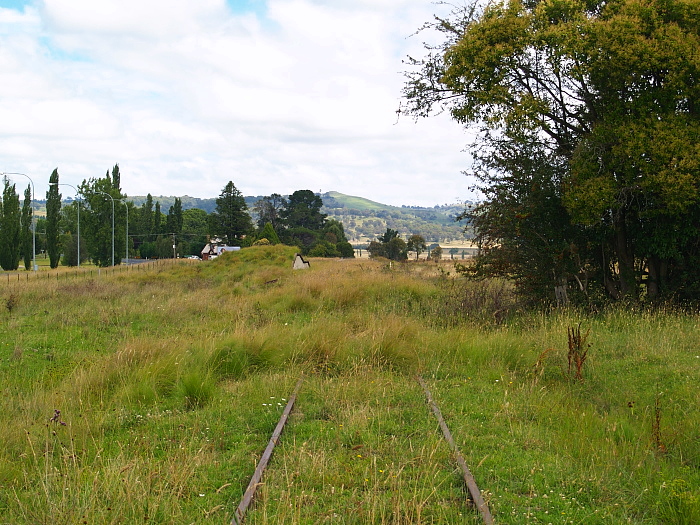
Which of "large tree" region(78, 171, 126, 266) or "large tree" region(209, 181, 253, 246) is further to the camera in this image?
Result: "large tree" region(209, 181, 253, 246)

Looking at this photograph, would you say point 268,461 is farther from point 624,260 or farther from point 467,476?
point 624,260

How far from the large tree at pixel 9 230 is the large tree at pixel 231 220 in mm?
29600

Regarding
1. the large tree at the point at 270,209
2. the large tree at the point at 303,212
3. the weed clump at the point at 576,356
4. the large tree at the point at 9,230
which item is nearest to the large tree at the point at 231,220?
the large tree at the point at 270,209

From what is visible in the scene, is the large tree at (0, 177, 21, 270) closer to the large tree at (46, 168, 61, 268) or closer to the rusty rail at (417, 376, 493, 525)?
the large tree at (46, 168, 61, 268)

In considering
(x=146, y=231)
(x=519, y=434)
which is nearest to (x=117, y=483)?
(x=519, y=434)

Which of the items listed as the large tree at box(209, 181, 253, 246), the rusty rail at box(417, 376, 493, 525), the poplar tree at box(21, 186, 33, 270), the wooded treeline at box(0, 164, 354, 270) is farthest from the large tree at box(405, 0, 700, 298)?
the large tree at box(209, 181, 253, 246)

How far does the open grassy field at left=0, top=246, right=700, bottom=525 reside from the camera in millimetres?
4559

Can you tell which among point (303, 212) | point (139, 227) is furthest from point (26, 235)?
point (303, 212)

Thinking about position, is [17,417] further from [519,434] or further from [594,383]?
[594,383]

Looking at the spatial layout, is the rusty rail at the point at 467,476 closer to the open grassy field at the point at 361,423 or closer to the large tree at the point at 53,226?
the open grassy field at the point at 361,423

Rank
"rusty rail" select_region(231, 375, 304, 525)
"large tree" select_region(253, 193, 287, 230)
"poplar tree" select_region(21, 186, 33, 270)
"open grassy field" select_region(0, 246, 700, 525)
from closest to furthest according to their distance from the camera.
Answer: "rusty rail" select_region(231, 375, 304, 525) → "open grassy field" select_region(0, 246, 700, 525) → "poplar tree" select_region(21, 186, 33, 270) → "large tree" select_region(253, 193, 287, 230)

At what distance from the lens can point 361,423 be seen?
650 cm

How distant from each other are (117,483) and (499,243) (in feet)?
40.6

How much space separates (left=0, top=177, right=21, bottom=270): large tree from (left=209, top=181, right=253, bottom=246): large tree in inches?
1165
